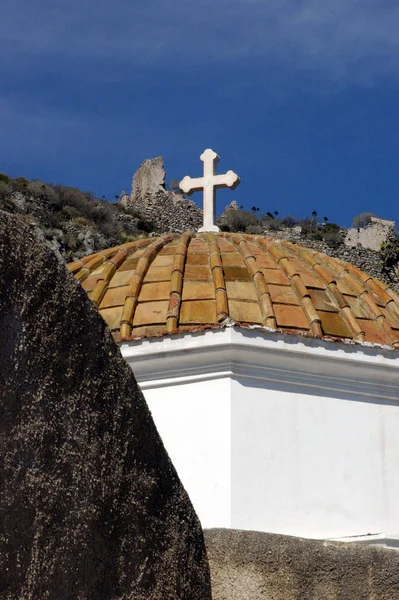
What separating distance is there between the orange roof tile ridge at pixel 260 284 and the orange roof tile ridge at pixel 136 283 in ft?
2.01

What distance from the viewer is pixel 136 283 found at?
339 inches

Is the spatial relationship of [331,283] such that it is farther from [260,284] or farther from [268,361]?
[268,361]

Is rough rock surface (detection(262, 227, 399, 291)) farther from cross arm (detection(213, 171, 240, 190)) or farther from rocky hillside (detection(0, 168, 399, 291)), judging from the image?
cross arm (detection(213, 171, 240, 190))

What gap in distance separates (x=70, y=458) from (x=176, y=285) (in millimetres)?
6663

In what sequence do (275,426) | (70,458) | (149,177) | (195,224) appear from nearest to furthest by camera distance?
(70,458) < (275,426) < (195,224) < (149,177)

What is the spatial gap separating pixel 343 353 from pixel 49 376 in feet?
20.3

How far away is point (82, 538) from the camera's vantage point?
1.81 meters

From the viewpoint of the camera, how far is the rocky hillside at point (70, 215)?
4516cm

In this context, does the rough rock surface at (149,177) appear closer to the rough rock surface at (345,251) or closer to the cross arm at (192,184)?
the rough rock surface at (345,251)

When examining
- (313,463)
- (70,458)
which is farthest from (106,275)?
(70,458)

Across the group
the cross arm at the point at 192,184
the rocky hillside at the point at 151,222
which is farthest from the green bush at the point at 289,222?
the cross arm at the point at 192,184

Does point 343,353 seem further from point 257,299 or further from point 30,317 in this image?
point 30,317

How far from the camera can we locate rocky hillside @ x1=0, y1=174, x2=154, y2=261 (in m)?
45.2

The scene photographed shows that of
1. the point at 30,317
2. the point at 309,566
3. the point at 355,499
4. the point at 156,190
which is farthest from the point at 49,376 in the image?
the point at 156,190
